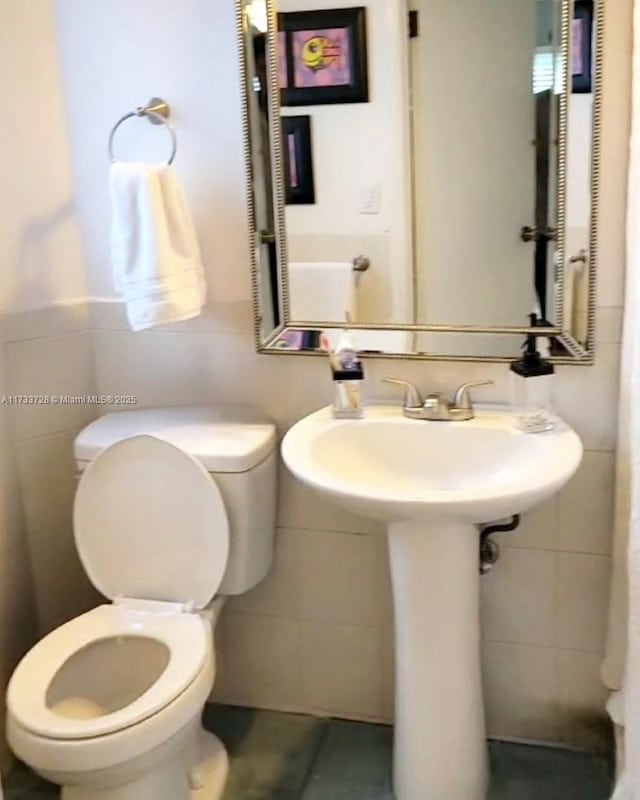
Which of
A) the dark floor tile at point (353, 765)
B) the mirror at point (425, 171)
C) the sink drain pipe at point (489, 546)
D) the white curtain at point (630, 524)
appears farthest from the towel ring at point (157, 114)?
the dark floor tile at point (353, 765)

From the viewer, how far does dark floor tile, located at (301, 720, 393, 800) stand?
2.00 meters

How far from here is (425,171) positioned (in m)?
1.87

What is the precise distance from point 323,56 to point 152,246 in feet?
1.71

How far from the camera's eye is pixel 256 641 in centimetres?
A: 226

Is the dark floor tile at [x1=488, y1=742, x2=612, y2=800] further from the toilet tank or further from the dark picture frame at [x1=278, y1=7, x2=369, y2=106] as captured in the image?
the dark picture frame at [x1=278, y1=7, x2=369, y2=106]

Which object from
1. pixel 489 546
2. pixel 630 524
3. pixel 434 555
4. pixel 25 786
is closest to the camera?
pixel 630 524

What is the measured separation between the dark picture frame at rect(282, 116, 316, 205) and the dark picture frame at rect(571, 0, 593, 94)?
1.76 ft

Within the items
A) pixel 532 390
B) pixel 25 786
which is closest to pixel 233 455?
pixel 532 390

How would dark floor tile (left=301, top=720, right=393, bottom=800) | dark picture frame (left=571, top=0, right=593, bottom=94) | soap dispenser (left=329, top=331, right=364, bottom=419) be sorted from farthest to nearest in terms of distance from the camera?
dark floor tile (left=301, top=720, right=393, bottom=800) → soap dispenser (left=329, top=331, right=364, bottom=419) → dark picture frame (left=571, top=0, right=593, bottom=94)

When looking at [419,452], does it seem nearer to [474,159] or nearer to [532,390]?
[532,390]

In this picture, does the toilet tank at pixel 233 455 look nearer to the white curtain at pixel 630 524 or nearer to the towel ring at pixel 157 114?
the towel ring at pixel 157 114

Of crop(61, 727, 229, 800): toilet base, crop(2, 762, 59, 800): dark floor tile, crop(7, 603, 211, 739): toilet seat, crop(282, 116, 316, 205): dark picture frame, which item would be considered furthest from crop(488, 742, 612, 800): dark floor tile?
crop(282, 116, 316, 205): dark picture frame

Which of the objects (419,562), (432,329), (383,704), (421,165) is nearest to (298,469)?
(419,562)

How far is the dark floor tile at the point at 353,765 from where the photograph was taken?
200cm
